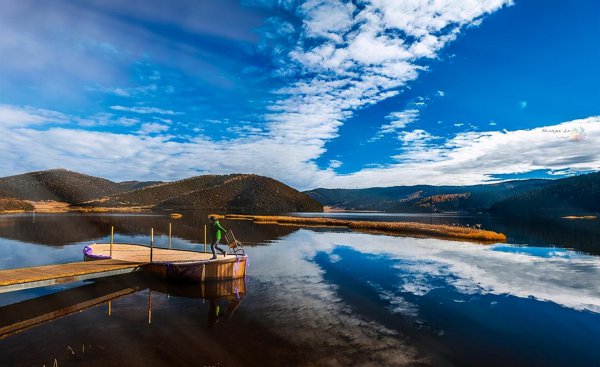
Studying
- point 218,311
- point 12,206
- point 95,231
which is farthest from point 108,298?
point 12,206

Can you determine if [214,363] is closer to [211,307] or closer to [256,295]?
[211,307]

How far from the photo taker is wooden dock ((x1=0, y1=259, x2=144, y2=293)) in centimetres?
1496

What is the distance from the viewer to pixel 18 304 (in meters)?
16.5

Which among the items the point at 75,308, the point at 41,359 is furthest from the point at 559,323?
the point at 75,308

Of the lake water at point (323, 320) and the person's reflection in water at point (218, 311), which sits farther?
the person's reflection in water at point (218, 311)

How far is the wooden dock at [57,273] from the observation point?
14955 mm

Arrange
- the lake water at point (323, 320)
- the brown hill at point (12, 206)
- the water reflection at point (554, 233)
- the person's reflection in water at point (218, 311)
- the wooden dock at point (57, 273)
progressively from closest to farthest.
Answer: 1. the lake water at point (323, 320)
2. the person's reflection in water at point (218, 311)
3. the wooden dock at point (57, 273)
4. the water reflection at point (554, 233)
5. the brown hill at point (12, 206)

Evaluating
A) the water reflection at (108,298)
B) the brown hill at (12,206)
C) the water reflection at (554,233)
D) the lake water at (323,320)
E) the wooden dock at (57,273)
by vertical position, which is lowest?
the water reflection at (554,233)

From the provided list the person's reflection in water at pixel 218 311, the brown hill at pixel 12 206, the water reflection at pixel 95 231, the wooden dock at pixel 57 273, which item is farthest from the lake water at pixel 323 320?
the brown hill at pixel 12 206

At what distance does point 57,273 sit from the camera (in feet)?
55.7

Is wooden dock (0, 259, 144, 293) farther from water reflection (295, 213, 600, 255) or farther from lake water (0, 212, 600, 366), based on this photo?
water reflection (295, 213, 600, 255)

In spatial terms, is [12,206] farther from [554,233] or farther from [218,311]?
[554,233]

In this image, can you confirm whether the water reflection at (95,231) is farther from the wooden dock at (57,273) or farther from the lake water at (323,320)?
the wooden dock at (57,273)

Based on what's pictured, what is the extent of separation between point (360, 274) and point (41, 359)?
65.8ft
